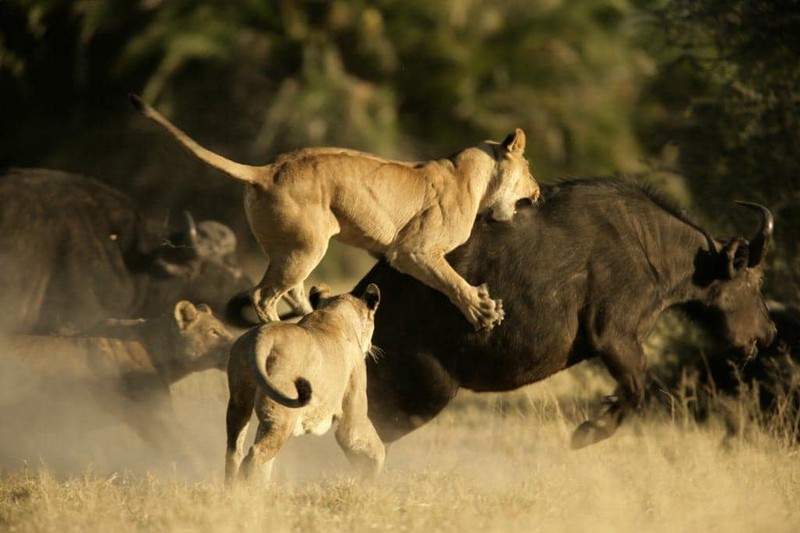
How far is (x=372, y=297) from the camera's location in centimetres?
779

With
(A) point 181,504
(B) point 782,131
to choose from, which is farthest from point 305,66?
(A) point 181,504

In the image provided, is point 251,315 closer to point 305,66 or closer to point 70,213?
point 70,213


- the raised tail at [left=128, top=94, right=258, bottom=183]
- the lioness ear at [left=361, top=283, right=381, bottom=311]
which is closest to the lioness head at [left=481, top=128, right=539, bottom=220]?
the lioness ear at [left=361, top=283, right=381, bottom=311]

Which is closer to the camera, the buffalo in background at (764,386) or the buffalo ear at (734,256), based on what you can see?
the buffalo ear at (734,256)

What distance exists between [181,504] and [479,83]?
46.0 ft

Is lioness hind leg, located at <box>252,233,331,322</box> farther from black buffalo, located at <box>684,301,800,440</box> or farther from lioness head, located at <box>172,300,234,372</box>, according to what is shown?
black buffalo, located at <box>684,301,800,440</box>

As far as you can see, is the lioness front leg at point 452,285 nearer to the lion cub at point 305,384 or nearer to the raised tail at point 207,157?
the lion cub at point 305,384

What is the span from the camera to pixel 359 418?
744cm

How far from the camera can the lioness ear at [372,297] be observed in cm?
777

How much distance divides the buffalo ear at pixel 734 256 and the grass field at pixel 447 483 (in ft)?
4.07

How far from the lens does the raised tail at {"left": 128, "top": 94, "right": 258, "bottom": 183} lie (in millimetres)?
7594

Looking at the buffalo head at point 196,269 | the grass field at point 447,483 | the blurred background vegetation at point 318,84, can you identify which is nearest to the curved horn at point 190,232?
the buffalo head at point 196,269

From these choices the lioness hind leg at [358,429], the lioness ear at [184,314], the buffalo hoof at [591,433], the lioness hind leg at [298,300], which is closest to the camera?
the lioness hind leg at [358,429]

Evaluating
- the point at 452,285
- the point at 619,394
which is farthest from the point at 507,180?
the point at 619,394
